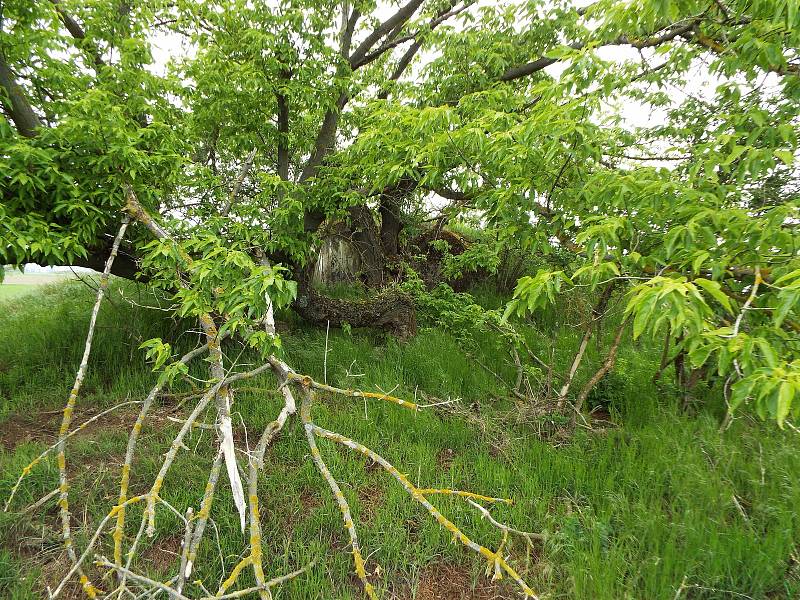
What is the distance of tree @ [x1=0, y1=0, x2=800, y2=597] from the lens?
5.99 ft

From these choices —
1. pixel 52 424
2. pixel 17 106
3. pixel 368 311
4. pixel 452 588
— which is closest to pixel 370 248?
pixel 368 311

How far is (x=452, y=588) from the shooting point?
2.25 metres

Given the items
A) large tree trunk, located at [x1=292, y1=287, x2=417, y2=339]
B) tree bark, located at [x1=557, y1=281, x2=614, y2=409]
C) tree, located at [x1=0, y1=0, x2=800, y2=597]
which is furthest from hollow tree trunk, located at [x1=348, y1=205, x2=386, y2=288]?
tree bark, located at [x1=557, y1=281, x2=614, y2=409]

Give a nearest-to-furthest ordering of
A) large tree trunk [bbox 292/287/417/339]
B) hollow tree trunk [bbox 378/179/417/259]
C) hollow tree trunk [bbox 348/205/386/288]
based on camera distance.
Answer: large tree trunk [bbox 292/287/417/339] < hollow tree trunk [bbox 348/205/386/288] < hollow tree trunk [bbox 378/179/417/259]

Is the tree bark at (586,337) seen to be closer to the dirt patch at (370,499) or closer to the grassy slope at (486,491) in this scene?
the grassy slope at (486,491)

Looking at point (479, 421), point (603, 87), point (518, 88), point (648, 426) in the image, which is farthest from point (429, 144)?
point (518, 88)

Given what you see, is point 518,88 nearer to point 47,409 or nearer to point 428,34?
point 428,34

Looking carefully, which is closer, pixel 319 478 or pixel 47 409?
pixel 319 478

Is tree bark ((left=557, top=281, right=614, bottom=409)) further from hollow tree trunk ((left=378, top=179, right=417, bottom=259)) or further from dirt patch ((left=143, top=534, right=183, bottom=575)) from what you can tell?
hollow tree trunk ((left=378, top=179, right=417, bottom=259))

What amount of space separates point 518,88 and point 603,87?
3.38m

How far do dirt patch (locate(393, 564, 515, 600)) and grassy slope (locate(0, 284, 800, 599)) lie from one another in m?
0.03

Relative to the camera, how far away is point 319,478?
285 centimetres

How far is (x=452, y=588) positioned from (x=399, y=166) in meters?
2.74

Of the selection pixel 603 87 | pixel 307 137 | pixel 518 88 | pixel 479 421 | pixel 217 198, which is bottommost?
pixel 479 421
